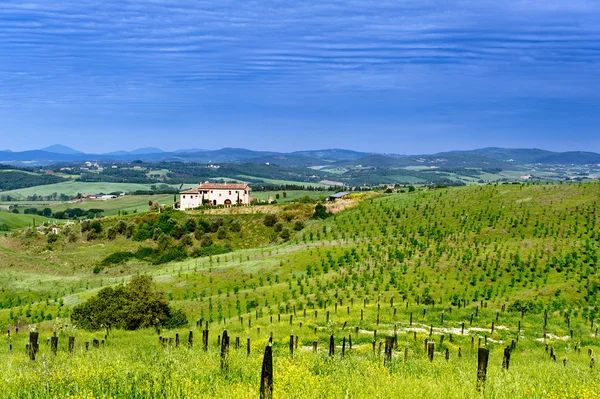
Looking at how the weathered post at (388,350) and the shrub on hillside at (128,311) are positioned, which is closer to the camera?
the weathered post at (388,350)

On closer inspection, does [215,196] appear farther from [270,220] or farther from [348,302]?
[348,302]

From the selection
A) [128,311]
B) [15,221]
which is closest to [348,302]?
[128,311]

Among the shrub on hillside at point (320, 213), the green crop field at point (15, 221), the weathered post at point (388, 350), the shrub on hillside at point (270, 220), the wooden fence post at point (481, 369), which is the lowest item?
the green crop field at point (15, 221)

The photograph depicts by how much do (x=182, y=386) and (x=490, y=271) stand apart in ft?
119

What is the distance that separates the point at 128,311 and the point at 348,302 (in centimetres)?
1542

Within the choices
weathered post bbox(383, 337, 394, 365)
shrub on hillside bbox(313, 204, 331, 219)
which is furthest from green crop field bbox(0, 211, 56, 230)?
weathered post bbox(383, 337, 394, 365)

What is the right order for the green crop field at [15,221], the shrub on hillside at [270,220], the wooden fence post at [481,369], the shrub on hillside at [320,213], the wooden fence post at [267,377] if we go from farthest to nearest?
the green crop field at [15,221], the shrub on hillside at [270,220], the shrub on hillside at [320,213], the wooden fence post at [481,369], the wooden fence post at [267,377]

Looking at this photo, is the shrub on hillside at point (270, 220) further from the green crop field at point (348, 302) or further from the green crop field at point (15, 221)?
the green crop field at point (15, 221)

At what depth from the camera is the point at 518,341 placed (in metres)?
24.8

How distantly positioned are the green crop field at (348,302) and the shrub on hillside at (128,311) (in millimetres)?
1275

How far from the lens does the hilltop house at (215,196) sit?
115 metres

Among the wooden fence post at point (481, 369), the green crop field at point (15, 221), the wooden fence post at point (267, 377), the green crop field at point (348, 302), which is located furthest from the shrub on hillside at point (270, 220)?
the green crop field at point (15, 221)

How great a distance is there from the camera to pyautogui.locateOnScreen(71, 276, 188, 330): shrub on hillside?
3000cm

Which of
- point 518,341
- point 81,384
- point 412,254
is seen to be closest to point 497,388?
point 81,384
